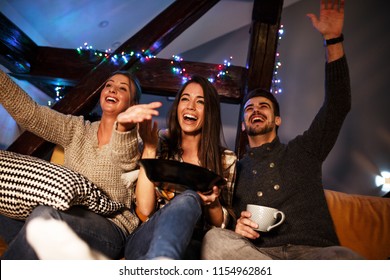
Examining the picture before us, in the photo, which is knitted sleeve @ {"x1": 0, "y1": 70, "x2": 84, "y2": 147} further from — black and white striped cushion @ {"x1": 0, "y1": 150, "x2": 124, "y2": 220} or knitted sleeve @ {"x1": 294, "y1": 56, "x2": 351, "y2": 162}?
knitted sleeve @ {"x1": 294, "y1": 56, "x2": 351, "y2": 162}

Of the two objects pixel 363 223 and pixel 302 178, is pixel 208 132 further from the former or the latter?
pixel 363 223

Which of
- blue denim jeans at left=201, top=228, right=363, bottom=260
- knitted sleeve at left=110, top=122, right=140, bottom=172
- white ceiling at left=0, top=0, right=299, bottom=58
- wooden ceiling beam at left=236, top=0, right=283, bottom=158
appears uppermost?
white ceiling at left=0, top=0, right=299, bottom=58

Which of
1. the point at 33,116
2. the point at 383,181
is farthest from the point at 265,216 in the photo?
the point at 383,181

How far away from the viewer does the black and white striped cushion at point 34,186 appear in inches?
30.5

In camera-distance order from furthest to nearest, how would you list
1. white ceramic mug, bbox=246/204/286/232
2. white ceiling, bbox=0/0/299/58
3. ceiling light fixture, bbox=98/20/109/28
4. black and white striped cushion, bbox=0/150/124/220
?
ceiling light fixture, bbox=98/20/109/28
white ceiling, bbox=0/0/299/58
white ceramic mug, bbox=246/204/286/232
black and white striped cushion, bbox=0/150/124/220

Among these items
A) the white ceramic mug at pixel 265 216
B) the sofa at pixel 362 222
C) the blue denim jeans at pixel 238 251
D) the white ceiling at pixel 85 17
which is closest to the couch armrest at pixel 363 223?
the sofa at pixel 362 222

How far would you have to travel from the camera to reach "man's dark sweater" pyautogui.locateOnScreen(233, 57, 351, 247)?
1.08 metres

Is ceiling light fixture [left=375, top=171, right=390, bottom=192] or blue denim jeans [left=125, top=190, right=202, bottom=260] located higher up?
ceiling light fixture [left=375, top=171, right=390, bottom=192]

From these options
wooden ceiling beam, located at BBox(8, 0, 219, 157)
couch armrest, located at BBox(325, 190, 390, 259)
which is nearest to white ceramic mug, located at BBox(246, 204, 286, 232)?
couch armrest, located at BBox(325, 190, 390, 259)

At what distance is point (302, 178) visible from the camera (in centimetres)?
117

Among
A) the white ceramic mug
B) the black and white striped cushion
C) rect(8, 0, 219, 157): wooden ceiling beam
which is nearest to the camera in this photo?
the black and white striped cushion

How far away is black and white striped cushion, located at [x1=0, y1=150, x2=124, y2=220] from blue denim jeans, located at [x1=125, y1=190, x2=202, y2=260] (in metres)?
0.22
